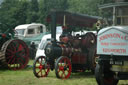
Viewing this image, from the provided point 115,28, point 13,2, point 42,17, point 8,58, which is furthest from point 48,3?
point 115,28

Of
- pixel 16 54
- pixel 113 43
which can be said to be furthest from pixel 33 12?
pixel 113 43

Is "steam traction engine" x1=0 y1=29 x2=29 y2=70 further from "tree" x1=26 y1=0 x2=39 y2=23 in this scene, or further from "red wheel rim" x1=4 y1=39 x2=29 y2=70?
"tree" x1=26 y1=0 x2=39 y2=23

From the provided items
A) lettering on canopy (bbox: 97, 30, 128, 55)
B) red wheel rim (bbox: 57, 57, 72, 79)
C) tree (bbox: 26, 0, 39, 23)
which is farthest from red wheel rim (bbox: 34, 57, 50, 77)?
tree (bbox: 26, 0, 39, 23)

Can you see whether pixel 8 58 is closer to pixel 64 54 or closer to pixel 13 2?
pixel 64 54

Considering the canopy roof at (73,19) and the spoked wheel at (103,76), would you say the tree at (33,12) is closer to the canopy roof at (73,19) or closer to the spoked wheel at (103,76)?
the canopy roof at (73,19)

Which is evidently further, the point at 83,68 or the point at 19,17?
the point at 19,17

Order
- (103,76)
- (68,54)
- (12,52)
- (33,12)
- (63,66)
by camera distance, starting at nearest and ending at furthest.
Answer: (103,76) < (63,66) < (68,54) < (12,52) < (33,12)

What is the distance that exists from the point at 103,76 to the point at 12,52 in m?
6.00

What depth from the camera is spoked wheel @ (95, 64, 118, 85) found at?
7457 mm

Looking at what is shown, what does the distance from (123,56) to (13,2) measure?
43.0 m

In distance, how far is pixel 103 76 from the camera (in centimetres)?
→ 768

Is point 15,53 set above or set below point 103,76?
above

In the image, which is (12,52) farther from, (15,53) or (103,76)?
(103,76)

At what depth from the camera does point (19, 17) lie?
4100cm
